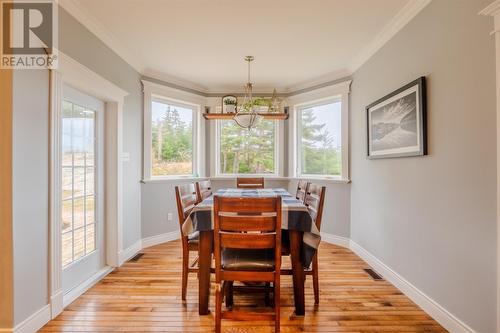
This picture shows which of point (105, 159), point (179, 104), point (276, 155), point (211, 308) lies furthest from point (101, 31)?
point (276, 155)

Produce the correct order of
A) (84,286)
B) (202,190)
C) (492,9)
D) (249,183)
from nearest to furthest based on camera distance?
(492,9)
(84,286)
(202,190)
(249,183)

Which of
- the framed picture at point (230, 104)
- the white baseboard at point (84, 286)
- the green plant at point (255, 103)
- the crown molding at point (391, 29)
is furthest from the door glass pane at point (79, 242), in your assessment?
the crown molding at point (391, 29)

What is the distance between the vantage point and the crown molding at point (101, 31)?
7.33 ft

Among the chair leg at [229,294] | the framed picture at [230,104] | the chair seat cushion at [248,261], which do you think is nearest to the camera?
the chair seat cushion at [248,261]

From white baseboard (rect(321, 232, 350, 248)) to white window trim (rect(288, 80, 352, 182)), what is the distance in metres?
0.84

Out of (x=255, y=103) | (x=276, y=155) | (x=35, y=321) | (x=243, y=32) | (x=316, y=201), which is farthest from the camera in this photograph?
(x=276, y=155)

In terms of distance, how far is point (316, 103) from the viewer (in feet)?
14.0

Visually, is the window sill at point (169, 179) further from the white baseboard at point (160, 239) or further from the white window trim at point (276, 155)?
the white baseboard at point (160, 239)

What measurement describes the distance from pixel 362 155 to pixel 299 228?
1.84m

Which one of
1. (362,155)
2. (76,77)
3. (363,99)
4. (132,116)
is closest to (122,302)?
(76,77)

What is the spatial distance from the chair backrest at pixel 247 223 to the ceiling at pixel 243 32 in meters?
1.70

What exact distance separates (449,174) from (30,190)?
9.50ft

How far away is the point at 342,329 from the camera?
189cm

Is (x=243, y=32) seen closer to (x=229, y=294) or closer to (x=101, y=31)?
(x=101, y=31)
